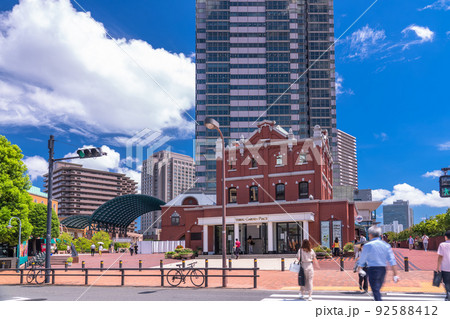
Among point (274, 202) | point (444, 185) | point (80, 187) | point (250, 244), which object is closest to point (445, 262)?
point (444, 185)

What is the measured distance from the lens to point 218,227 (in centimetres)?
4912

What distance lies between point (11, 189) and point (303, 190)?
2885cm

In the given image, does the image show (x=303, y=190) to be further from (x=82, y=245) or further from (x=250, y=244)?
(x=82, y=245)

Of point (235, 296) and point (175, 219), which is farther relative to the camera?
point (175, 219)

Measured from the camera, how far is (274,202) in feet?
154

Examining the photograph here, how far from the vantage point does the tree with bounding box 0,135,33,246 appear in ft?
112

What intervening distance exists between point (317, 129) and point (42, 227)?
52462mm

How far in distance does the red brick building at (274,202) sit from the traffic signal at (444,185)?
61.7ft

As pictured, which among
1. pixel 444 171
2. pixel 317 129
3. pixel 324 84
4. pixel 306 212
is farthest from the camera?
pixel 324 84

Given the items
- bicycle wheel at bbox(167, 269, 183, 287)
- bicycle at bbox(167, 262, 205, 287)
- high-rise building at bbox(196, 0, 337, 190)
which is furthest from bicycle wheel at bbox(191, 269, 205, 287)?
high-rise building at bbox(196, 0, 337, 190)

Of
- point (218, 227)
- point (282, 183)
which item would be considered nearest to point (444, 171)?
point (282, 183)

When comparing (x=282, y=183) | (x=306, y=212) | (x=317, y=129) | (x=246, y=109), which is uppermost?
(x=246, y=109)

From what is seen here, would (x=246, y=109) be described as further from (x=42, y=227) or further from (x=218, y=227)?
(x=218, y=227)

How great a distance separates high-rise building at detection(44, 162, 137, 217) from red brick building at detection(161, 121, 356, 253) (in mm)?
126425
